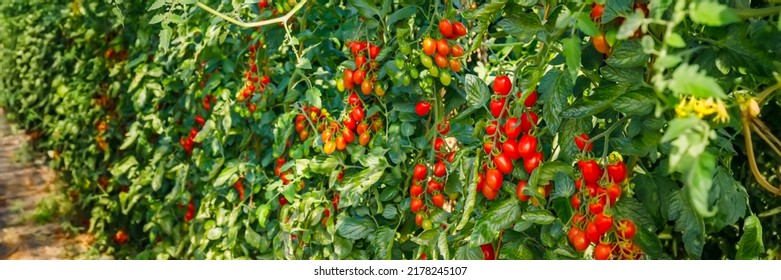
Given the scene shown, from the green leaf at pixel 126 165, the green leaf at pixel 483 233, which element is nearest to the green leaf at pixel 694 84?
the green leaf at pixel 483 233

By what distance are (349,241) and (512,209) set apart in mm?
488

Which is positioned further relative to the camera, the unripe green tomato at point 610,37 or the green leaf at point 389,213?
the green leaf at point 389,213

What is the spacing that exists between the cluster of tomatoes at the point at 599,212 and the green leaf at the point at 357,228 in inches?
19.4

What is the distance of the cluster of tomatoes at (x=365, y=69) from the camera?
133 centimetres

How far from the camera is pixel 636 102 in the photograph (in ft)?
2.75

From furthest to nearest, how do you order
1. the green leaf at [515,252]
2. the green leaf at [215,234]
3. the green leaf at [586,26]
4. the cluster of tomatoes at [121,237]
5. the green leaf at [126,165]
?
1. the cluster of tomatoes at [121,237]
2. the green leaf at [126,165]
3. the green leaf at [215,234]
4. the green leaf at [515,252]
5. the green leaf at [586,26]

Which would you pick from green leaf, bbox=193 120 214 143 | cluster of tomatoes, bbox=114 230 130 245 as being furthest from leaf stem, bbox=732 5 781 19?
cluster of tomatoes, bbox=114 230 130 245

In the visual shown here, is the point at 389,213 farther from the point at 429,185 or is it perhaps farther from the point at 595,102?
the point at 595,102

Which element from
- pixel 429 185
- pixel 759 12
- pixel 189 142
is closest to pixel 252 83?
pixel 189 142

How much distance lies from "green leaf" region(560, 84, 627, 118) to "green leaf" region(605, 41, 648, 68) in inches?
1.5

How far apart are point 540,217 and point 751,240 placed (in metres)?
0.24

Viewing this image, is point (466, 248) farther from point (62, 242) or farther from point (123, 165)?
point (62, 242)

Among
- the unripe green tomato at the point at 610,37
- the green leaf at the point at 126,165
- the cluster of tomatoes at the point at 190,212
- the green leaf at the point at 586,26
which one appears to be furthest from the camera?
the green leaf at the point at 126,165

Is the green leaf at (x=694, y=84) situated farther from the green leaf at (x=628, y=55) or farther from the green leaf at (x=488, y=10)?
the green leaf at (x=488, y=10)
